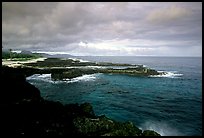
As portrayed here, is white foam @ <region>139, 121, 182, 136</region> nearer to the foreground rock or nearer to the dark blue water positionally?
the dark blue water

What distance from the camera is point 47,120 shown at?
589 inches

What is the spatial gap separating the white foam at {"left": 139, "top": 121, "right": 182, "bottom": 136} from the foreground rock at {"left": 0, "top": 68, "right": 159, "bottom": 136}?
22.8 feet

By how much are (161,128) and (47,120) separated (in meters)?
12.7

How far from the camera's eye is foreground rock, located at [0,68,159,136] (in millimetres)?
13352

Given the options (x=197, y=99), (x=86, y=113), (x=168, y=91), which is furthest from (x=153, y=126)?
(x=168, y=91)

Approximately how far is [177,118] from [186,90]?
1883cm

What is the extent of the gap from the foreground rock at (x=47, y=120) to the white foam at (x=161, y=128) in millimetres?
6960

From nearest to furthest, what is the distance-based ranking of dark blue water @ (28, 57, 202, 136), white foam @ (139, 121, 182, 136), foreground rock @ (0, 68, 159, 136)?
1. foreground rock @ (0, 68, 159, 136)
2. white foam @ (139, 121, 182, 136)
3. dark blue water @ (28, 57, 202, 136)

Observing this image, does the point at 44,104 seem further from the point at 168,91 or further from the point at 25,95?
the point at 168,91

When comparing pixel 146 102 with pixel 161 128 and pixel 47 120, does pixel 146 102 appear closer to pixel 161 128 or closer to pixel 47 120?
pixel 161 128

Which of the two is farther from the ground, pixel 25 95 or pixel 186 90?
pixel 25 95

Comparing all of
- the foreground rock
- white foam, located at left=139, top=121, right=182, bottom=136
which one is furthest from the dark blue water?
the foreground rock

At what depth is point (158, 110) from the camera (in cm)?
2978

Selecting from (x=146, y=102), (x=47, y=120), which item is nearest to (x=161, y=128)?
(x=146, y=102)
